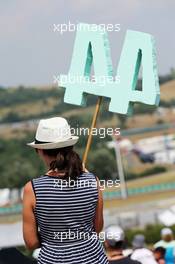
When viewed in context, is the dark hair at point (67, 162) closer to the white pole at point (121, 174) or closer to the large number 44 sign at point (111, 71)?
the large number 44 sign at point (111, 71)

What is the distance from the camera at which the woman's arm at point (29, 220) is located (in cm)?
263

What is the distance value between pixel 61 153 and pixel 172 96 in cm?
2829

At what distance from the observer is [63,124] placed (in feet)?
8.94

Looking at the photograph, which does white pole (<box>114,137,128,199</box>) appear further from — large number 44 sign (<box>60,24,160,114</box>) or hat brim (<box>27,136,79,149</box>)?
hat brim (<box>27,136,79,149</box>)

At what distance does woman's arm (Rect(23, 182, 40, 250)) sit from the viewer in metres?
2.63

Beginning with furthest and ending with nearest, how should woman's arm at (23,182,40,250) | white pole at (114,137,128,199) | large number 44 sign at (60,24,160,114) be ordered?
white pole at (114,137,128,199)
large number 44 sign at (60,24,160,114)
woman's arm at (23,182,40,250)

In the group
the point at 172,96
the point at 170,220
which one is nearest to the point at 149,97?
the point at 170,220

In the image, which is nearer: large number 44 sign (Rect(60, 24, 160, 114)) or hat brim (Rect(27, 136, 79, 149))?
hat brim (Rect(27, 136, 79, 149))

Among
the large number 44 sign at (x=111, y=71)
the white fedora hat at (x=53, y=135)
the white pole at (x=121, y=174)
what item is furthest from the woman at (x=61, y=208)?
the white pole at (x=121, y=174)

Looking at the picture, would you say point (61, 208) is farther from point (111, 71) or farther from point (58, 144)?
point (111, 71)

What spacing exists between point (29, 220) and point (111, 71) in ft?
4.01

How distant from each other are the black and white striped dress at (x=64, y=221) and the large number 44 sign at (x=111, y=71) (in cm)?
96

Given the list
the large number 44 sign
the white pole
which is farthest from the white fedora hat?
the white pole

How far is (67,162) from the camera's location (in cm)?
265
